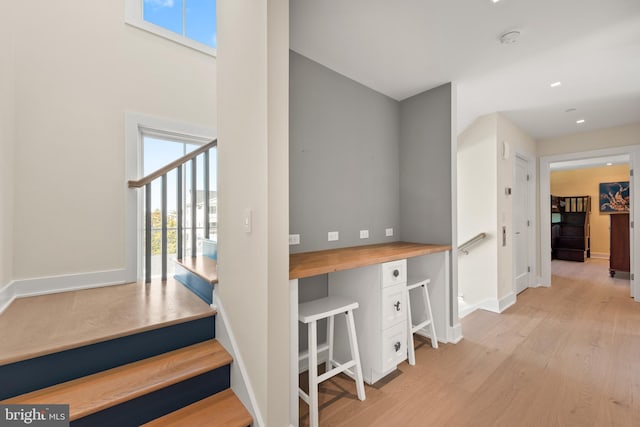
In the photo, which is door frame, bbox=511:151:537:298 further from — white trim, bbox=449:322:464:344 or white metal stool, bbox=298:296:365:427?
white metal stool, bbox=298:296:365:427

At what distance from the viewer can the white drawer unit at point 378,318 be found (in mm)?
1935

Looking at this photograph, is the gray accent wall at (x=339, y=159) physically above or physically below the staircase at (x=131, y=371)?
above

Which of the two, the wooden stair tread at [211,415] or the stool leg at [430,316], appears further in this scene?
the stool leg at [430,316]

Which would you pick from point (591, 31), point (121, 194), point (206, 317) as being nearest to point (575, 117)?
point (591, 31)

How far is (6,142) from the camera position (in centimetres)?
204

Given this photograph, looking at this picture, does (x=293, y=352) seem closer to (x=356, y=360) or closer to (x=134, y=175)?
(x=356, y=360)

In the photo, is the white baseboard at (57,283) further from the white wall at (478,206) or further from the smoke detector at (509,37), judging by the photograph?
the white wall at (478,206)

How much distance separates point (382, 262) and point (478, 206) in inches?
98.6

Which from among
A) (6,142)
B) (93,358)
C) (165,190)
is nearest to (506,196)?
(165,190)

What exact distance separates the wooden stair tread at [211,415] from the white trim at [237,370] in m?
0.04

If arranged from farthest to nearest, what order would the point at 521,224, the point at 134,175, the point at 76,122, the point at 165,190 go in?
1. the point at 521,224
2. the point at 134,175
3. the point at 165,190
4. the point at 76,122

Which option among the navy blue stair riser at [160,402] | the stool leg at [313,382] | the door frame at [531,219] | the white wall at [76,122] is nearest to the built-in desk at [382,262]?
the stool leg at [313,382]

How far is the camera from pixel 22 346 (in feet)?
4.22

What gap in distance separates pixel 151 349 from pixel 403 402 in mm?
1604
